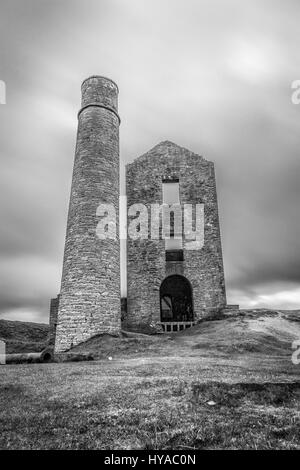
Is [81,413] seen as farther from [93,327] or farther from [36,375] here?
[93,327]

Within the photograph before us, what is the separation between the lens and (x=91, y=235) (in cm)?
1742

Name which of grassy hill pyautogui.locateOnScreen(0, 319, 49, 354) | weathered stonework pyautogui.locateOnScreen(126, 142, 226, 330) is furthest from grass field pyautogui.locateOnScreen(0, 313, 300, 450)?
weathered stonework pyautogui.locateOnScreen(126, 142, 226, 330)

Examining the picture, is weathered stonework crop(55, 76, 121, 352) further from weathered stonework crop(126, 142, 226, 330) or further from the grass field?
the grass field

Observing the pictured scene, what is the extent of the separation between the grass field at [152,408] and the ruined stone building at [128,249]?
7462 millimetres

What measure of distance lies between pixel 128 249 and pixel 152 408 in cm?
1875

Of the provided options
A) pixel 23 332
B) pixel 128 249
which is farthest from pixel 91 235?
pixel 23 332

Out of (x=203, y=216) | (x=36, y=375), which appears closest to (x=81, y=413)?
(x=36, y=375)

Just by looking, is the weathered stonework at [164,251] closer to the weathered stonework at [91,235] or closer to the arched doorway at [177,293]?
the arched doorway at [177,293]

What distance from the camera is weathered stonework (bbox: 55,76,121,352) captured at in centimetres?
1636

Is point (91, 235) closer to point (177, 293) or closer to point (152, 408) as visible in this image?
point (177, 293)

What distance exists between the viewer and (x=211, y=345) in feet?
45.2

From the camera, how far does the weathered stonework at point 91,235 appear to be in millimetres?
16359

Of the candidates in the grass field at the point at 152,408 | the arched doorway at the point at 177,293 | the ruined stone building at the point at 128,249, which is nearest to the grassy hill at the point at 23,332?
the ruined stone building at the point at 128,249

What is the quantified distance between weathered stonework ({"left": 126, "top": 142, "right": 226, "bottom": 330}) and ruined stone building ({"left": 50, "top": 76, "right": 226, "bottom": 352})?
2.6 inches
